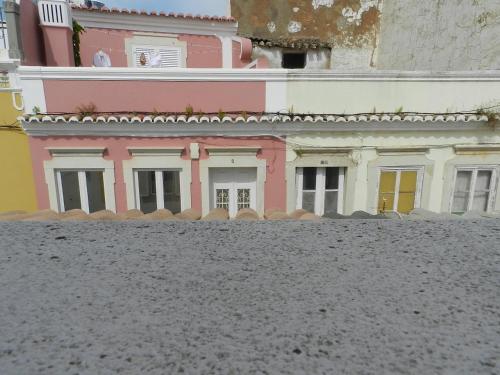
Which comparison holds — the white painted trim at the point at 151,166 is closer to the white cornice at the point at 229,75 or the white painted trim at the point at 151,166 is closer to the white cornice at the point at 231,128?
the white cornice at the point at 231,128

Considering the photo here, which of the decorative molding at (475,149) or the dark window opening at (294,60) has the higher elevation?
the dark window opening at (294,60)

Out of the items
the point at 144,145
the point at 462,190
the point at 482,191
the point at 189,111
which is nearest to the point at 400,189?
the point at 462,190

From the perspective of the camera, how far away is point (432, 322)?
1044 millimetres

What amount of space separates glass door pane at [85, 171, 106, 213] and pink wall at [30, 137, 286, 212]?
759mm

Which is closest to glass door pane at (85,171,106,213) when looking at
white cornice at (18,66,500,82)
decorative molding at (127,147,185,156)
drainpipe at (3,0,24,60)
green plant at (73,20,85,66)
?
decorative molding at (127,147,185,156)

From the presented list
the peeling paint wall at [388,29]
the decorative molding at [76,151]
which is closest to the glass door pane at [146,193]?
the decorative molding at [76,151]

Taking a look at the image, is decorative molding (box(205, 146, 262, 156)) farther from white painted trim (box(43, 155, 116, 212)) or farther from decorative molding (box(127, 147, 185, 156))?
white painted trim (box(43, 155, 116, 212))

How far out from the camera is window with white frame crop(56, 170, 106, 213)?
275 inches

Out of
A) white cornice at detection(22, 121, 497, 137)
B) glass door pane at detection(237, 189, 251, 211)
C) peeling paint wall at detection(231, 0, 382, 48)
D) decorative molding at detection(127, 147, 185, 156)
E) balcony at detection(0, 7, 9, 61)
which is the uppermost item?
peeling paint wall at detection(231, 0, 382, 48)

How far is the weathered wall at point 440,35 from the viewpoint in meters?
10.1

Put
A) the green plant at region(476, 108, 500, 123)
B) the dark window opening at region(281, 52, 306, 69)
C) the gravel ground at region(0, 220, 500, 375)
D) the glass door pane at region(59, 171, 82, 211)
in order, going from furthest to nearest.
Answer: the dark window opening at region(281, 52, 306, 69), the glass door pane at region(59, 171, 82, 211), the green plant at region(476, 108, 500, 123), the gravel ground at region(0, 220, 500, 375)

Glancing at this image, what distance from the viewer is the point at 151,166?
696 centimetres

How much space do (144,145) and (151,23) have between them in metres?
5.17

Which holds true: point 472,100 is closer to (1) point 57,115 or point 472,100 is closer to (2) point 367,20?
(2) point 367,20
